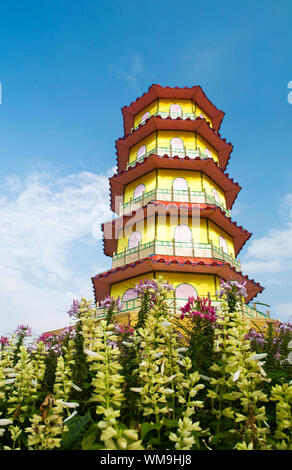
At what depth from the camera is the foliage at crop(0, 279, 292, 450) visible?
2004 millimetres

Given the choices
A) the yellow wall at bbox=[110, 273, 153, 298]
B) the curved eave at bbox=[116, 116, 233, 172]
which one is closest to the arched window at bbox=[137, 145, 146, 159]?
the curved eave at bbox=[116, 116, 233, 172]

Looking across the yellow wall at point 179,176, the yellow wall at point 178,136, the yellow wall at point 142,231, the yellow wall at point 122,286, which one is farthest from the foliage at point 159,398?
the yellow wall at point 178,136

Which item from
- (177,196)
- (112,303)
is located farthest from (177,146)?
(112,303)

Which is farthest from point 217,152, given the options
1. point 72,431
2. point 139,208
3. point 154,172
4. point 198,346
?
point 72,431

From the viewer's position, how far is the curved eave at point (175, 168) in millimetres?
20391

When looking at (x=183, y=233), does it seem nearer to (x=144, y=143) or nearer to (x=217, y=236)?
(x=217, y=236)

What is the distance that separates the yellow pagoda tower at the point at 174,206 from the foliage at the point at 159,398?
12.4 meters

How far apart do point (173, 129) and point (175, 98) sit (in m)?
3.59

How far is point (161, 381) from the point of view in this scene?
7.70 feet

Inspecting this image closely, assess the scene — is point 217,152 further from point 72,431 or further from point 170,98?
point 72,431

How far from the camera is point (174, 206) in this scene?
744 inches
